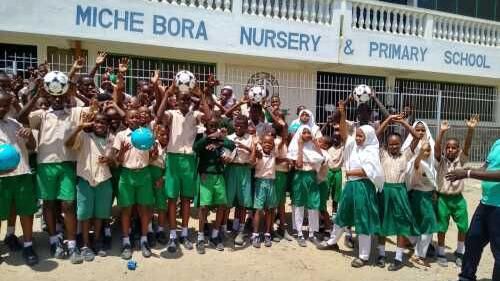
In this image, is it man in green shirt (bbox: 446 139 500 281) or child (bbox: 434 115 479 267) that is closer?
man in green shirt (bbox: 446 139 500 281)

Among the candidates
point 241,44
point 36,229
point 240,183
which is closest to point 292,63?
point 241,44

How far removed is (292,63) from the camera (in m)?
10.9

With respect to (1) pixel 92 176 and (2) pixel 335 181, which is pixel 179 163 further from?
(2) pixel 335 181

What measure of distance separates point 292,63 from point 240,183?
233 inches

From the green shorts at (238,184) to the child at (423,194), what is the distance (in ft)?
5.86

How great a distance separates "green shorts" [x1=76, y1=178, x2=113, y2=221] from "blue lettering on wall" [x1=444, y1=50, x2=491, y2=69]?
10226mm

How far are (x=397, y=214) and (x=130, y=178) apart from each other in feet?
9.21

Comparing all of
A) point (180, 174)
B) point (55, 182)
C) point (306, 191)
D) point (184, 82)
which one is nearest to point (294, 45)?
point (306, 191)

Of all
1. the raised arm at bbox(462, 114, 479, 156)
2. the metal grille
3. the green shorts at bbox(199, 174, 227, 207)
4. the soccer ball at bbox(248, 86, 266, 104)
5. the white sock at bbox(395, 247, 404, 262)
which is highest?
the metal grille

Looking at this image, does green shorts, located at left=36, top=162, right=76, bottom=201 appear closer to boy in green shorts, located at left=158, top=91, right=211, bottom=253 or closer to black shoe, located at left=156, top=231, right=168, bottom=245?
boy in green shorts, located at left=158, top=91, right=211, bottom=253

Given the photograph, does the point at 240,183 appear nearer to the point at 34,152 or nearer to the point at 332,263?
the point at 332,263

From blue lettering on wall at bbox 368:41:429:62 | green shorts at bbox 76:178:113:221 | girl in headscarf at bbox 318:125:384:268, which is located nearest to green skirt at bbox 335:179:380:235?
girl in headscarf at bbox 318:125:384:268

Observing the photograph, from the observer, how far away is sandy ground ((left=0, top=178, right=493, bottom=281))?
14.9 ft

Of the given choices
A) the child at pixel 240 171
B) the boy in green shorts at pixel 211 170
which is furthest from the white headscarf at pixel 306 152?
the boy in green shorts at pixel 211 170
